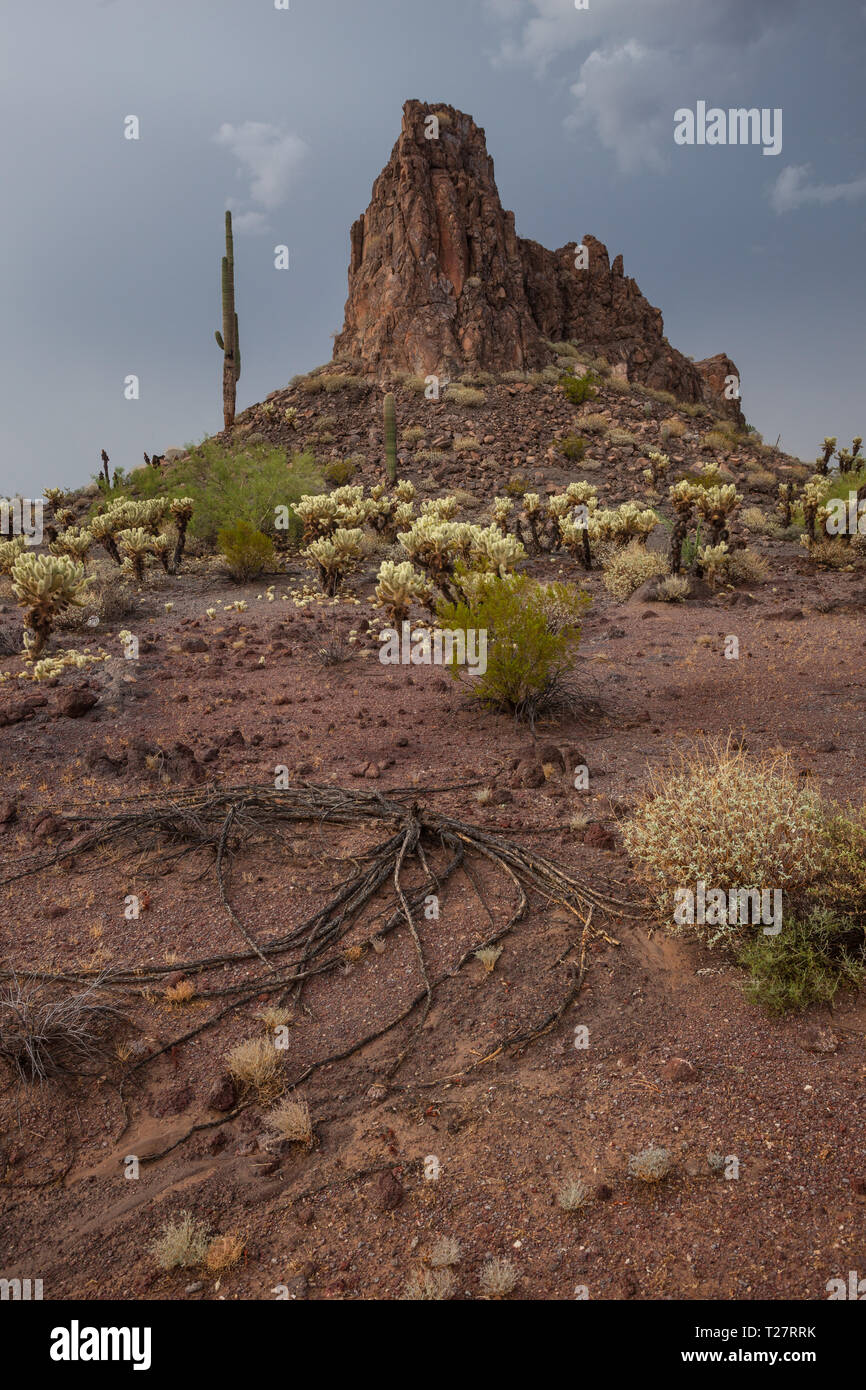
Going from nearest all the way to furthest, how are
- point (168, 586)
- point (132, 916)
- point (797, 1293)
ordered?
1. point (797, 1293)
2. point (132, 916)
3. point (168, 586)

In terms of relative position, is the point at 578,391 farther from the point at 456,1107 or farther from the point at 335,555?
the point at 456,1107

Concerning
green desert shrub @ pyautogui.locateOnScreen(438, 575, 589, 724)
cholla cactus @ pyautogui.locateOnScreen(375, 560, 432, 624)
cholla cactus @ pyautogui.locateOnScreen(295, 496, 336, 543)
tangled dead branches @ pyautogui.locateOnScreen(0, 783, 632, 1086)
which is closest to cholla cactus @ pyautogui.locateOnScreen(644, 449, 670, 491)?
cholla cactus @ pyautogui.locateOnScreen(295, 496, 336, 543)

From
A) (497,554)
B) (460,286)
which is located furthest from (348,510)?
(460,286)

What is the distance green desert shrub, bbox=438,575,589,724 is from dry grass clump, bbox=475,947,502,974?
3.69 meters

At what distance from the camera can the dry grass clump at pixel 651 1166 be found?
288 centimetres

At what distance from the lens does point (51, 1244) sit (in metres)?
2.93

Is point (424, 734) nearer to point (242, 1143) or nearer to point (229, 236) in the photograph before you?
point (242, 1143)

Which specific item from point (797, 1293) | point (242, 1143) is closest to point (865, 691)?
point (797, 1293)

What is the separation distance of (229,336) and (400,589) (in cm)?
2477

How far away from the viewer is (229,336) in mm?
30250

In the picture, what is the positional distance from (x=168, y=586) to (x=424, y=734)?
930cm

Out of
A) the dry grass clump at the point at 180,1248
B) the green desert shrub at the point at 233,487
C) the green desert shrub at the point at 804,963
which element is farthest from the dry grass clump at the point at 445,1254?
the green desert shrub at the point at 233,487

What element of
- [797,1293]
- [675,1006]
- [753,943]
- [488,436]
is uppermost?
[488,436]
